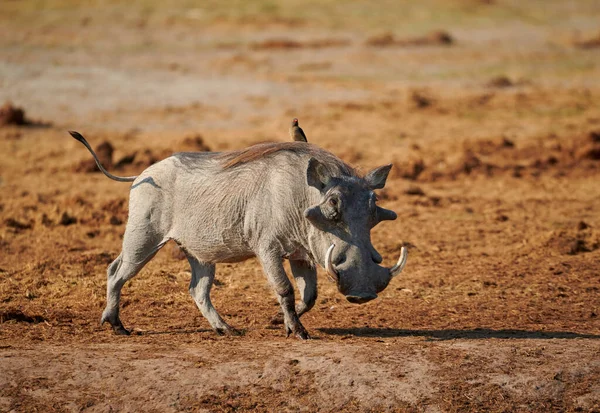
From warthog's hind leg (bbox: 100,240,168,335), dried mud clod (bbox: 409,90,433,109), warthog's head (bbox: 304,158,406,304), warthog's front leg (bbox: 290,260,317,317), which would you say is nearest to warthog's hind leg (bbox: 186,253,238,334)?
warthog's hind leg (bbox: 100,240,168,335)

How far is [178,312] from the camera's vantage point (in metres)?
6.51

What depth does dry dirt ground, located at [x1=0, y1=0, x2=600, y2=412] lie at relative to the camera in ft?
15.9

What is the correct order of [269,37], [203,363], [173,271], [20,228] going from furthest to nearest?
[269,37]
[20,228]
[173,271]
[203,363]

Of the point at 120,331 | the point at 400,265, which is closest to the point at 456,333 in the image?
the point at 400,265

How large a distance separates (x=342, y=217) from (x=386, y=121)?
8.90 m

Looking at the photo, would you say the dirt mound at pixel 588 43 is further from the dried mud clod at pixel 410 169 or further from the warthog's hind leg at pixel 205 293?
the warthog's hind leg at pixel 205 293

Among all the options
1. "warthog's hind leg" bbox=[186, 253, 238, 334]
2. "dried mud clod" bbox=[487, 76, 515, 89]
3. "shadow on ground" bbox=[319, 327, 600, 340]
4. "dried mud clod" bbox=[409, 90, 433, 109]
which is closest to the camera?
"shadow on ground" bbox=[319, 327, 600, 340]

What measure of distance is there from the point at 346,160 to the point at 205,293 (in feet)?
19.2

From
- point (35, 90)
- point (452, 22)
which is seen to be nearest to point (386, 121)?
point (35, 90)

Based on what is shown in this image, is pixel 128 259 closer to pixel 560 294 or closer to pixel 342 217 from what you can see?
pixel 342 217

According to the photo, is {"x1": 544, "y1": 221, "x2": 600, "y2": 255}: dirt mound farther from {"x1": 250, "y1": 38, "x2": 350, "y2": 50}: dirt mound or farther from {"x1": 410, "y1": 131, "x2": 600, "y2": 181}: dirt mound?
{"x1": 250, "y1": 38, "x2": 350, "y2": 50}: dirt mound

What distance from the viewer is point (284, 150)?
223 inches

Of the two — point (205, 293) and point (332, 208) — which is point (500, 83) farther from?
point (332, 208)

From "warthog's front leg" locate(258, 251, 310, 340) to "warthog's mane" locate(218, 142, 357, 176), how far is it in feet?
1.98
